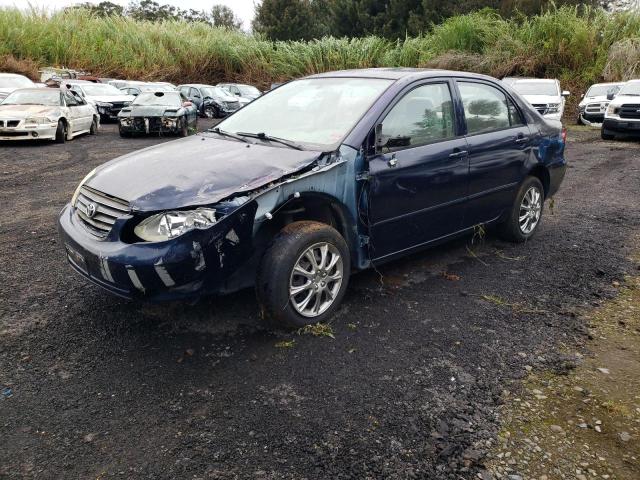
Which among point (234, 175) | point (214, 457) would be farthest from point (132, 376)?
point (234, 175)

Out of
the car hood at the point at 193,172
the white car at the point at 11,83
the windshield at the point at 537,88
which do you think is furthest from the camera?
the white car at the point at 11,83

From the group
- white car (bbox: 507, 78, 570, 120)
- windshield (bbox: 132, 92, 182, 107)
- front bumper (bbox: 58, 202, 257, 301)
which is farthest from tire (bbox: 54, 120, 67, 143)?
white car (bbox: 507, 78, 570, 120)

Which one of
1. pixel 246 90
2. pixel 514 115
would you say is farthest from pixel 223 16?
pixel 514 115

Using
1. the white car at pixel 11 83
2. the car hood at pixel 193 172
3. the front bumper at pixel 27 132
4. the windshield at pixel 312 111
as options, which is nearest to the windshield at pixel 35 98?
the front bumper at pixel 27 132

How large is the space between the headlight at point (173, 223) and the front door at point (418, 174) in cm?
123

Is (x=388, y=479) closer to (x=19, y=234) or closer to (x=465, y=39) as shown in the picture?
(x=19, y=234)

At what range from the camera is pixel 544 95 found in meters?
15.2

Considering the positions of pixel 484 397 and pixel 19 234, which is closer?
pixel 484 397

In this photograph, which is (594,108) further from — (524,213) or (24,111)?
(24,111)

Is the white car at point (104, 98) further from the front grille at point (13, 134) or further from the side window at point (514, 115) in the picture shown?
the side window at point (514, 115)

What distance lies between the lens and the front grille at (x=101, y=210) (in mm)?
3160

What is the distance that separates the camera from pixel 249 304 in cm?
383

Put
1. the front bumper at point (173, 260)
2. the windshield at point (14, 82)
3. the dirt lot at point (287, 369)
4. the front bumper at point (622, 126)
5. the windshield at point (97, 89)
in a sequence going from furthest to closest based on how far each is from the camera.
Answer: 1. the windshield at point (97, 89)
2. the windshield at point (14, 82)
3. the front bumper at point (622, 126)
4. the front bumper at point (173, 260)
5. the dirt lot at point (287, 369)

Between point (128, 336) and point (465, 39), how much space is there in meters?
23.9
